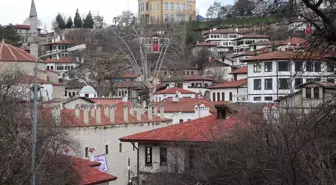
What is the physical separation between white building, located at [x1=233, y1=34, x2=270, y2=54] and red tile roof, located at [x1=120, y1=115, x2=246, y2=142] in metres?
101

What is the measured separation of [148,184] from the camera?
27531 millimetres

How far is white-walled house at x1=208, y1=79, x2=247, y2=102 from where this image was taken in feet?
231

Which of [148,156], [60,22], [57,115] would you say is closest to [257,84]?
[57,115]

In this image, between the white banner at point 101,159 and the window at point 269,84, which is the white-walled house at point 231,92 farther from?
the white banner at point 101,159

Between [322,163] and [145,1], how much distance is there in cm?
18407

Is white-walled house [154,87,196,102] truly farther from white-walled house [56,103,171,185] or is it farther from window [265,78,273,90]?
white-walled house [56,103,171,185]

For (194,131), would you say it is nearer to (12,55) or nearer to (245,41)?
(12,55)

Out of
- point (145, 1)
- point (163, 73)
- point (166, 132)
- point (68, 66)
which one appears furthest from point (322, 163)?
point (145, 1)

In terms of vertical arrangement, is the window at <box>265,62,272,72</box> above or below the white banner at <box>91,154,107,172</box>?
above

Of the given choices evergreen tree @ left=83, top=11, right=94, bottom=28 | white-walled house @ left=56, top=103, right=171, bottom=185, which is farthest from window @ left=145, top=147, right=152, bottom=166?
evergreen tree @ left=83, top=11, right=94, bottom=28

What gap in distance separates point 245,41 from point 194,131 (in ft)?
363

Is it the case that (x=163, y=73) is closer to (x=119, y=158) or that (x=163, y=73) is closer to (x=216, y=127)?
(x=119, y=158)

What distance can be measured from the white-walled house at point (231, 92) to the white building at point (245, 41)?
56.2m

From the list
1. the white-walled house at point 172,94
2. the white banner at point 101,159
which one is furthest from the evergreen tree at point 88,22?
the white banner at point 101,159
